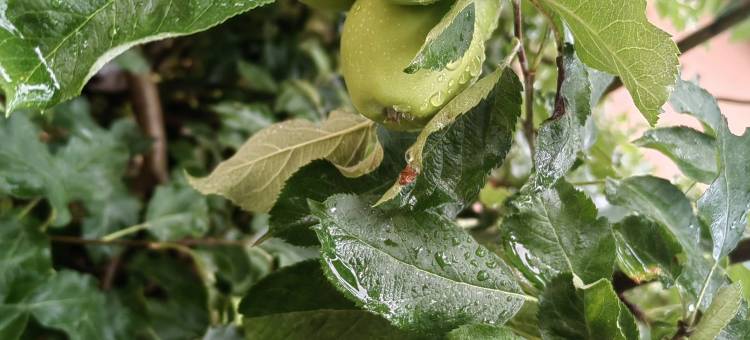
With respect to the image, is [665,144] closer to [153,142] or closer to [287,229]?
[287,229]

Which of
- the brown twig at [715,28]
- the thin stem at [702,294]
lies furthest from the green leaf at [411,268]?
the brown twig at [715,28]

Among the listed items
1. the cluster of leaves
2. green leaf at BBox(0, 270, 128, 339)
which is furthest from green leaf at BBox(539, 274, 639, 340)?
green leaf at BBox(0, 270, 128, 339)

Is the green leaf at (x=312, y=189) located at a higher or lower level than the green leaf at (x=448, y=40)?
lower

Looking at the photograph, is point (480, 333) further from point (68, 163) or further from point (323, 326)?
point (68, 163)

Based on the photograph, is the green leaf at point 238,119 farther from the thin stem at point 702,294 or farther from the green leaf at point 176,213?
the thin stem at point 702,294

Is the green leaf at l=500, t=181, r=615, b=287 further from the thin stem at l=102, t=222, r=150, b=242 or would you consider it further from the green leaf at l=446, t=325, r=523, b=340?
the thin stem at l=102, t=222, r=150, b=242

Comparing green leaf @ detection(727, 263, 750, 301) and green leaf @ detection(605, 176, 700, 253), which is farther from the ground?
green leaf @ detection(605, 176, 700, 253)
